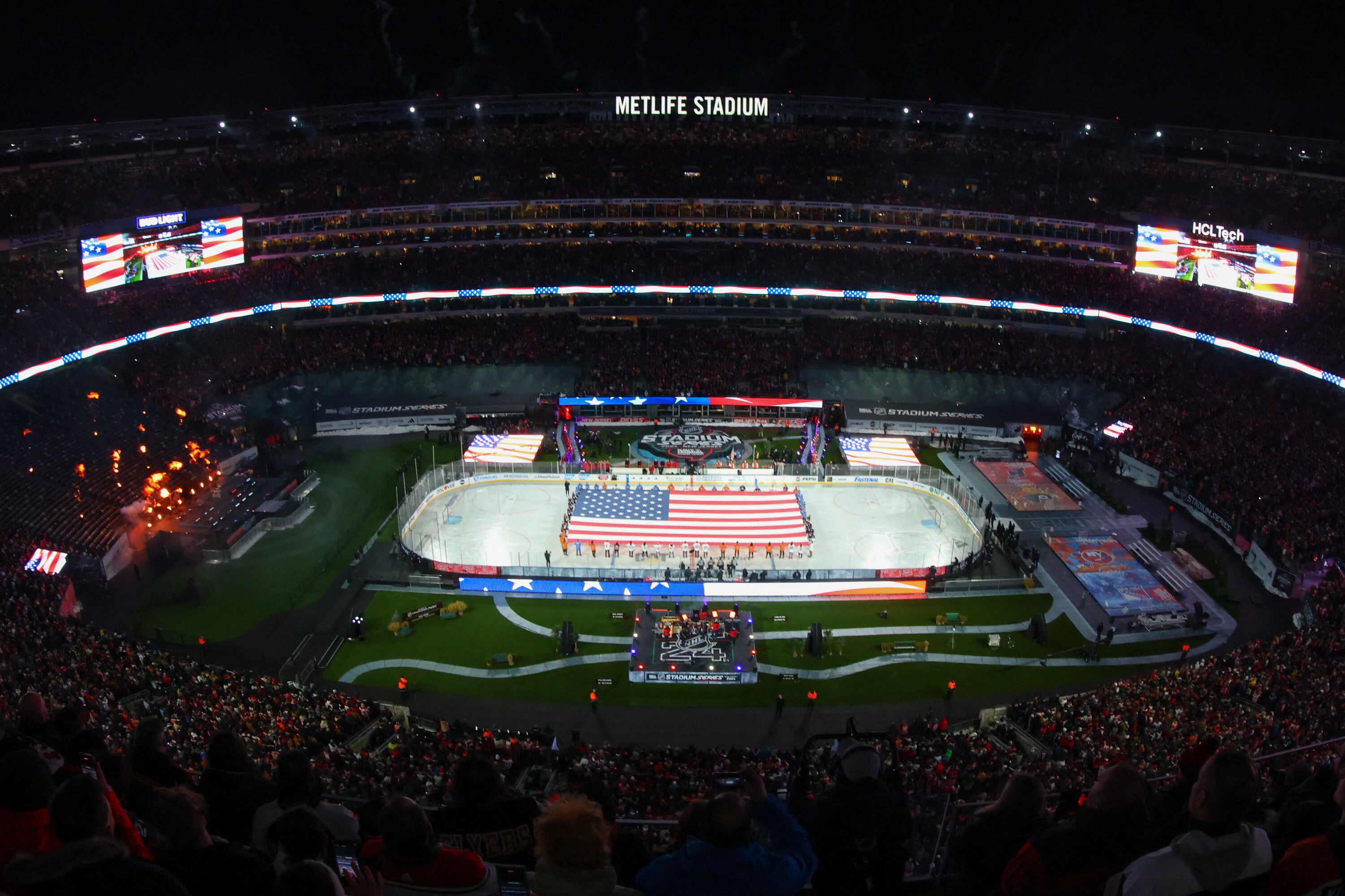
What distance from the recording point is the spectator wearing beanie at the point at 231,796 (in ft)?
27.8

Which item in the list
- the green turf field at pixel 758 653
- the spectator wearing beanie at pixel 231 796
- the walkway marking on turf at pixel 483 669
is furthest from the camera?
the walkway marking on turf at pixel 483 669

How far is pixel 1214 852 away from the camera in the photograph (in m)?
6.18

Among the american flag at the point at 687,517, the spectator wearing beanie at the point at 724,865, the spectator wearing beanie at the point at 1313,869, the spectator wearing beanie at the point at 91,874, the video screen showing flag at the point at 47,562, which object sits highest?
the spectator wearing beanie at the point at 91,874

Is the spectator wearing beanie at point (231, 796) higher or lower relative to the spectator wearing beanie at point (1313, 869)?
lower

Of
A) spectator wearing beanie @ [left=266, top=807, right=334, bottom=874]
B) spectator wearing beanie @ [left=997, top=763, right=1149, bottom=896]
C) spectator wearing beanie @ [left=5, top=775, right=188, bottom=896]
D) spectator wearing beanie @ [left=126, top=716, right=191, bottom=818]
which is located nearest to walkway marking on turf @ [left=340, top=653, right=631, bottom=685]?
spectator wearing beanie @ [left=126, top=716, right=191, bottom=818]

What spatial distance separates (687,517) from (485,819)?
37.0 metres

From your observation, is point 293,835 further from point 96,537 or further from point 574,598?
point 96,537

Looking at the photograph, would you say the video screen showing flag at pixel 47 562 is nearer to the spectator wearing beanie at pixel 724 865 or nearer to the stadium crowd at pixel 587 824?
the stadium crowd at pixel 587 824

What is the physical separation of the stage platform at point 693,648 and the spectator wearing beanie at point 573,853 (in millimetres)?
28623

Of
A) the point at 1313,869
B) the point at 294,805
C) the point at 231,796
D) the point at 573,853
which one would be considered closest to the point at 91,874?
the point at 573,853

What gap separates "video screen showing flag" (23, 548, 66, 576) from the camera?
1444 inches

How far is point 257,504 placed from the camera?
4600 cm

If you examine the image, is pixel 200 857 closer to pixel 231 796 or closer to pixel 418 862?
pixel 418 862

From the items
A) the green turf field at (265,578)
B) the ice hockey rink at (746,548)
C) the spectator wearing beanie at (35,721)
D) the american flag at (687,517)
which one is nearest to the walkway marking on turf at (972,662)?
the ice hockey rink at (746,548)
